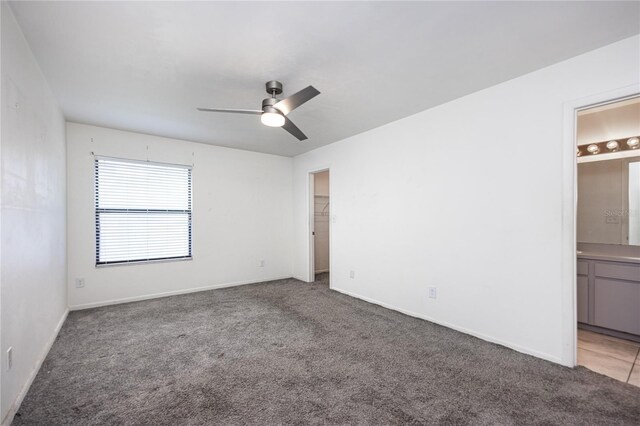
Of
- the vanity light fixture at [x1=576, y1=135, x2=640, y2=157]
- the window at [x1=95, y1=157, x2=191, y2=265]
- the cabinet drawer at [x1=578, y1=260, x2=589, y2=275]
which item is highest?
the vanity light fixture at [x1=576, y1=135, x2=640, y2=157]

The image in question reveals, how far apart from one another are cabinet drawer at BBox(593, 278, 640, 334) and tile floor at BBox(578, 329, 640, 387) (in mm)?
145

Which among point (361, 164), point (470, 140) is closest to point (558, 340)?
point (470, 140)

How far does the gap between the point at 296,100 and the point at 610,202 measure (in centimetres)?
369

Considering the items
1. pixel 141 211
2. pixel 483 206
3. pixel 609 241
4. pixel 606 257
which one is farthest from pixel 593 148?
pixel 141 211

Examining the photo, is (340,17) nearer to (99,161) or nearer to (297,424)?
(297,424)

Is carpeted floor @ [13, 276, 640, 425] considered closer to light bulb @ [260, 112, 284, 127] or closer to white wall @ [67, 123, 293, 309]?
white wall @ [67, 123, 293, 309]

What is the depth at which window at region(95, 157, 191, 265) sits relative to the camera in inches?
153

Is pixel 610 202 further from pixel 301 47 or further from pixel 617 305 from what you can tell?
pixel 301 47

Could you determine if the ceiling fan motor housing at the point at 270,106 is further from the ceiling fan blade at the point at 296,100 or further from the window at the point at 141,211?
the window at the point at 141,211

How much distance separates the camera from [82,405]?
1.79 metres

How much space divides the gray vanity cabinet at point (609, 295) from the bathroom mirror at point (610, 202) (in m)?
0.59

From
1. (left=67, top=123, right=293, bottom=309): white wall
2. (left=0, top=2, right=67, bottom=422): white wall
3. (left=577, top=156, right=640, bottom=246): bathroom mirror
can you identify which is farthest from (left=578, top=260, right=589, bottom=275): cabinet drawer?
(left=0, top=2, right=67, bottom=422): white wall

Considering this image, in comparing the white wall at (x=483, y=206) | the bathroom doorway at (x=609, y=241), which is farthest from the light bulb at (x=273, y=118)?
the bathroom doorway at (x=609, y=241)

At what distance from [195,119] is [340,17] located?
2.44 metres
